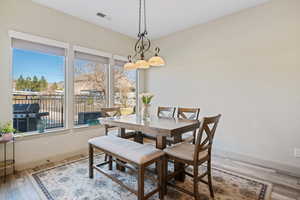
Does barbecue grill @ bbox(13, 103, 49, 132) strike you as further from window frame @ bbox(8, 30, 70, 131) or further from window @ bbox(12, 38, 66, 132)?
window frame @ bbox(8, 30, 70, 131)

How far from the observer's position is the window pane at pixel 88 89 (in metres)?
3.33

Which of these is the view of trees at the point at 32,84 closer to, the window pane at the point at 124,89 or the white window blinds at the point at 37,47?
the white window blinds at the point at 37,47

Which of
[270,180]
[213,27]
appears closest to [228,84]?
[213,27]

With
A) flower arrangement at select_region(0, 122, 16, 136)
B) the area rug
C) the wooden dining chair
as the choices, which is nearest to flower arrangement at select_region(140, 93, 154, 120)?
the wooden dining chair

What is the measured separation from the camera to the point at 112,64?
3.82 m

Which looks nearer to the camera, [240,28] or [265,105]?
[265,105]

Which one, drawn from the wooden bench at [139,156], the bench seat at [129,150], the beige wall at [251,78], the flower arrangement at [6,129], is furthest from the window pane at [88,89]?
the beige wall at [251,78]

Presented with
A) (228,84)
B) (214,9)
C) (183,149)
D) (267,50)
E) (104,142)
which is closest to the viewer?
(183,149)

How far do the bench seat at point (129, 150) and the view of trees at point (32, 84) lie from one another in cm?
155

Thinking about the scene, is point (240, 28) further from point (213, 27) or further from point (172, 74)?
point (172, 74)

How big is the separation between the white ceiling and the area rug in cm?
279

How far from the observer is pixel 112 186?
206 centimetres

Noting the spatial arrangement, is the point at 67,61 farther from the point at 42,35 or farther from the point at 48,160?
the point at 48,160

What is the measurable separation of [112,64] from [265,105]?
3.27m
